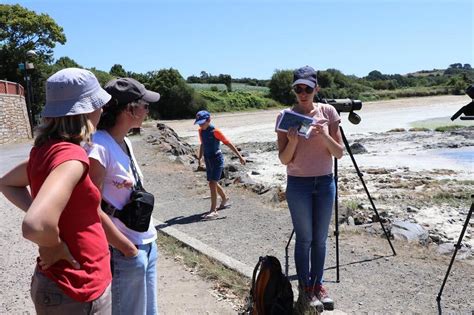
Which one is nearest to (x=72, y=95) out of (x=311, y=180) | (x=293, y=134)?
(x=293, y=134)

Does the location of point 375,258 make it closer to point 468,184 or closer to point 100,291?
point 100,291

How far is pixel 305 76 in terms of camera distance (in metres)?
4.29

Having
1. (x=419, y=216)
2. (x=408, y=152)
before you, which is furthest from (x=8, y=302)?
(x=408, y=152)

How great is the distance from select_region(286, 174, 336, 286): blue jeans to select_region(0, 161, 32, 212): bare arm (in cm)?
243

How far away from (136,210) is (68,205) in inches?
30.7

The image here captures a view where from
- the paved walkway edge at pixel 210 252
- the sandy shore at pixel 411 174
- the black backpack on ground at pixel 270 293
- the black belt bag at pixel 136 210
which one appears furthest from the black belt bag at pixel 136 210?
the sandy shore at pixel 411 174

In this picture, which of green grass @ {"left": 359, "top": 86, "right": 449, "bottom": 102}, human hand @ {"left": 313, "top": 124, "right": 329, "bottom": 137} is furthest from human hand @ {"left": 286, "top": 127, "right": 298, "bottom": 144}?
green grass @ {"left": 359, "top": 86, "right": 449, "bottom": 102}

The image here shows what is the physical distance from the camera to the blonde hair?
6.92ft

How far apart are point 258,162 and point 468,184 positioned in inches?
348

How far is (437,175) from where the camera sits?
15250 millimetres

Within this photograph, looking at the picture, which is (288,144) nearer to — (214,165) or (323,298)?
(323,298)

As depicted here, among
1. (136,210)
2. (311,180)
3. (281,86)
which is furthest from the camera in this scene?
(281,86)

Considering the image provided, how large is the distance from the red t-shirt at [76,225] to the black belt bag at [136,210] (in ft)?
1.95

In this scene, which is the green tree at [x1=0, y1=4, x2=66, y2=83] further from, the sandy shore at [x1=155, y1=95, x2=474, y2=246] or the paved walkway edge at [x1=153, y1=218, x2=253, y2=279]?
the paved walkway edge at [x1=153, y1=218, x2=253, y2=279]
